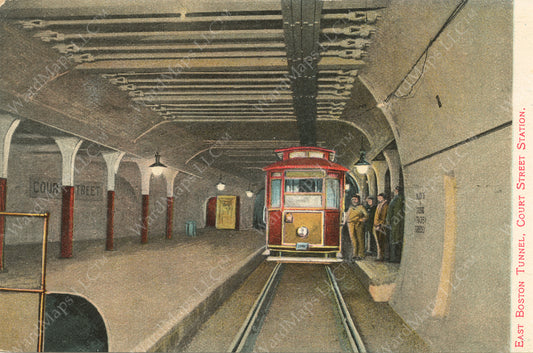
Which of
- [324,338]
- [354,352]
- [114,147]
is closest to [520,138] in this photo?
[354,352]

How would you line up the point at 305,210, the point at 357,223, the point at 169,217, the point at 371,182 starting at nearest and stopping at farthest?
the point at 305,210 < the point at 357,223 < the point at 371,182 < the point at 169,217

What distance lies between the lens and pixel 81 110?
33.4ft

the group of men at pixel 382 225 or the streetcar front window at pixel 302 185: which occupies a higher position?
the streetcar front window at pixel 302 185

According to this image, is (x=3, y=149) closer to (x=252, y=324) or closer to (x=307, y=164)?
(x=252, y=324)

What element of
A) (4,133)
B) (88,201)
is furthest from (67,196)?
(88,201)

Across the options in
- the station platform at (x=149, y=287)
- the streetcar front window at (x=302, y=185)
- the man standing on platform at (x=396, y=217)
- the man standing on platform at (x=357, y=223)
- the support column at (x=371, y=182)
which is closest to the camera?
the station platform at (x=149, y=287)

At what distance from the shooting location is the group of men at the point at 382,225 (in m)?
10.1

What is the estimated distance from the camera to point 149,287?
852 centimetres

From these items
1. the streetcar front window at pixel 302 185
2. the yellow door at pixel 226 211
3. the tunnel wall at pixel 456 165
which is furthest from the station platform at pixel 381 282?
the yellow door at pixel 226 211

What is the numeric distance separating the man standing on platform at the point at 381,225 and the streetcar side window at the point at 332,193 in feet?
3.42

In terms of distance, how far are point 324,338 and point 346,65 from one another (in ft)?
14.8

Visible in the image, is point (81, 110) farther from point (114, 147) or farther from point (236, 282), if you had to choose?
point (236, 282)

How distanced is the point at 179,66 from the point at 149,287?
420 centimetres

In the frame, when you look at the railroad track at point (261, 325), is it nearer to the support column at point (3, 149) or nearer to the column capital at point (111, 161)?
the support column at point (3, 149)
